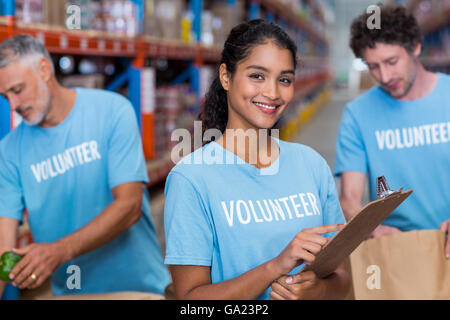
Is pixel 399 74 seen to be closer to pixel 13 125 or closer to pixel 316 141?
pixel 13 125

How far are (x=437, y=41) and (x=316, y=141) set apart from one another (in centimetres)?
401

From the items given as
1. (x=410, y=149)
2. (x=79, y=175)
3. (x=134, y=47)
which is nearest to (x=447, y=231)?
(x=410, y=149)

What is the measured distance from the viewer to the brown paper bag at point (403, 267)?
1.54 m

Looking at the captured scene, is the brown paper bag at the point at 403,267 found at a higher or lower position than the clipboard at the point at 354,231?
lower

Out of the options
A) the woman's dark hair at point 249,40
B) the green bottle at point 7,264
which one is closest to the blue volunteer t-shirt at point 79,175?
the green bottle at point 7,264

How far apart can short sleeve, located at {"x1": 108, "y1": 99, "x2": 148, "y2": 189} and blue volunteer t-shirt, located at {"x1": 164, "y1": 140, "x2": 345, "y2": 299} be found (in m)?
0.62

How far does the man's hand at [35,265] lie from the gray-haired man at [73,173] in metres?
0.07

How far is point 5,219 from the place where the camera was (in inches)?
70.3

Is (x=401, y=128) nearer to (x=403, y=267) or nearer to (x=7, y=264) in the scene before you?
(x=403, y=267)

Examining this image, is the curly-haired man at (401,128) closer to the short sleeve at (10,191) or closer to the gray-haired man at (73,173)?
the gray-haired man at (73,173)

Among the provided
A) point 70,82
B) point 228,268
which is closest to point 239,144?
point 228,268

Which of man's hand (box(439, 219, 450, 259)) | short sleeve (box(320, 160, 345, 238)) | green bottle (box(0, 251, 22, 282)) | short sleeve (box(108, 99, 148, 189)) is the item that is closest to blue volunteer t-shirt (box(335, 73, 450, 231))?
man's hand (box(439, 219, 450, 259))

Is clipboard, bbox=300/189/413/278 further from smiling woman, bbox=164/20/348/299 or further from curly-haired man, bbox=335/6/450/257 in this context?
curly-haired man, bbox=335/6/450/257
